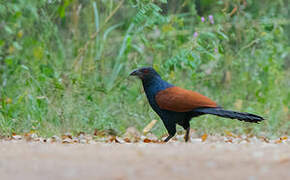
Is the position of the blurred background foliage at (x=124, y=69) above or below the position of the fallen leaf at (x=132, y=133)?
above

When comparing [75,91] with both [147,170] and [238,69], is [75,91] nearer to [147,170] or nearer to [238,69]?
→ [238,69]

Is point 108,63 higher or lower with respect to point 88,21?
lower

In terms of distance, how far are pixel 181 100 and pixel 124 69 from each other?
2.47m

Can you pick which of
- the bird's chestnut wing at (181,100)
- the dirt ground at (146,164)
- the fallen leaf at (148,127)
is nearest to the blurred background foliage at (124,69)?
the fallen leaf at (148,127)

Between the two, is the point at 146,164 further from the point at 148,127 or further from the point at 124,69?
the point at 124,69

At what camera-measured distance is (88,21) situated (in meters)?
6.95

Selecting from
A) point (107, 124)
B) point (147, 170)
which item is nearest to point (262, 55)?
point (107, 124)

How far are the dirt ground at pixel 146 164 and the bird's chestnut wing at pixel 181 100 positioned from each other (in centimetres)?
116

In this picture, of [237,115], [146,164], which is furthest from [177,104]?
[146,164]

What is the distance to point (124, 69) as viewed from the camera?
21.4ft

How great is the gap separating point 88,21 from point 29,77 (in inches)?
82.0

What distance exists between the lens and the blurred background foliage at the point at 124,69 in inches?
198

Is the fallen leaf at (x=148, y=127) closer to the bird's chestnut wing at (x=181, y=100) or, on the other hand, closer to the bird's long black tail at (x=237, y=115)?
the bird's chestnut wing at (x=181, y=100)

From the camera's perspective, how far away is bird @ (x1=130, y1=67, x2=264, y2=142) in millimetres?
4062
